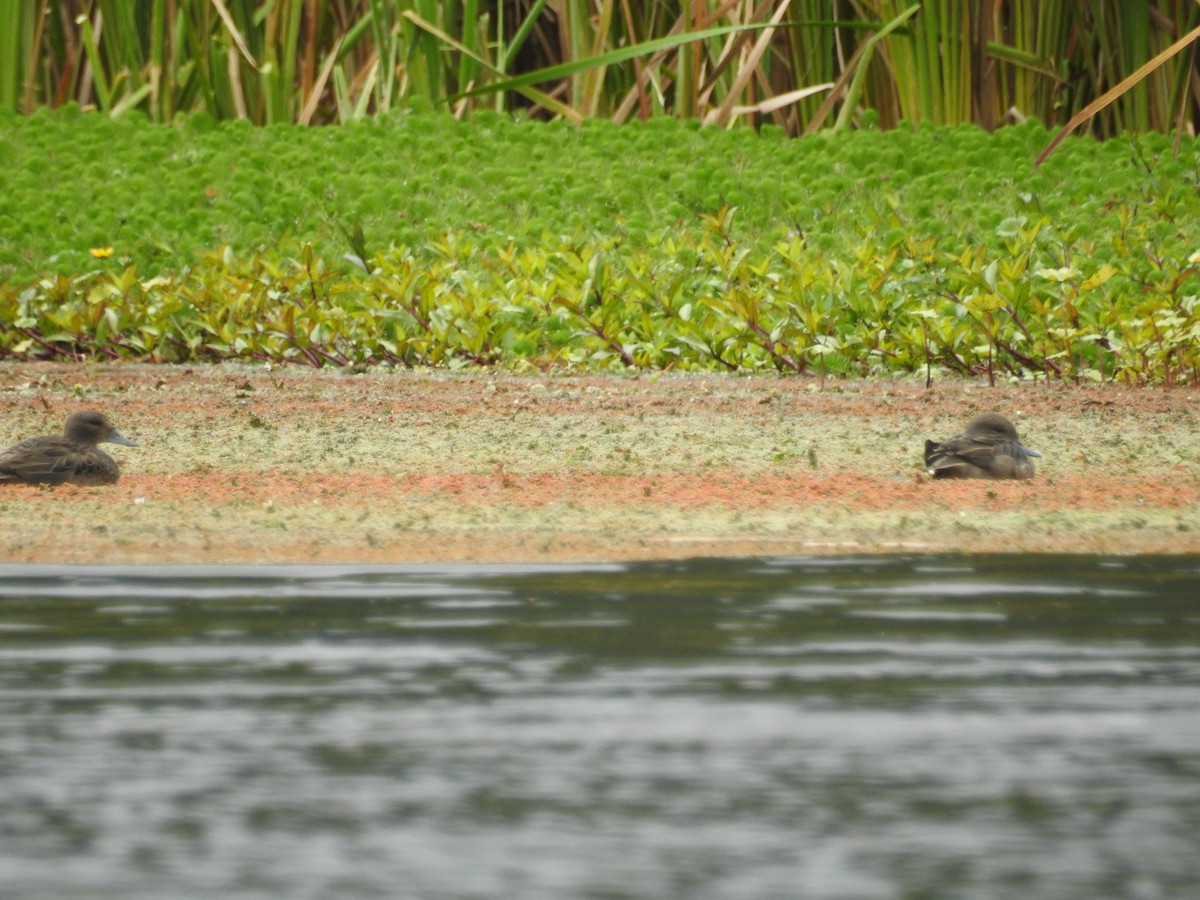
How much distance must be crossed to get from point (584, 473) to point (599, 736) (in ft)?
13.5

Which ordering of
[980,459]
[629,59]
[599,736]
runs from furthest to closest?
[629,59], [980,459], [599,736]

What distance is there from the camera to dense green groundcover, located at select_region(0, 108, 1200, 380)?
1245 cm

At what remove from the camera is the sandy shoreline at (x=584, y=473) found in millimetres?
6473

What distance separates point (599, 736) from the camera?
12.6 ft

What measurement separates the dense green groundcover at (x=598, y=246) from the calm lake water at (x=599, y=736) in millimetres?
6548

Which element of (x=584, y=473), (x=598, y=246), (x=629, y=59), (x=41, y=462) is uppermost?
(x=629, y=59)

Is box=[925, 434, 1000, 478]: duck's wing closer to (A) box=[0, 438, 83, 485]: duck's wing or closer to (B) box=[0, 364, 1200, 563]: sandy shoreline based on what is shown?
(B) box=[0, 364, 1200, 563]: sandy shoreline

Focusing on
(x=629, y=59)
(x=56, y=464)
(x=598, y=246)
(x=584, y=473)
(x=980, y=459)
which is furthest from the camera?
(x=629, y=59)

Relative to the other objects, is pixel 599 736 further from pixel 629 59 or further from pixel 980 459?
pixel 629 59

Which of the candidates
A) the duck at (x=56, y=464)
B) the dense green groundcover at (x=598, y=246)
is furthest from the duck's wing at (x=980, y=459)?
the dense green groundcover at (x=598, y=246)

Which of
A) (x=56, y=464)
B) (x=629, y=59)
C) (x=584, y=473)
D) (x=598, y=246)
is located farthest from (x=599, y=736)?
(x=629, y=59)

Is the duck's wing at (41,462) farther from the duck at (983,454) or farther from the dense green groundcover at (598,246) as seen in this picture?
the dense green groundcover at (598,246)

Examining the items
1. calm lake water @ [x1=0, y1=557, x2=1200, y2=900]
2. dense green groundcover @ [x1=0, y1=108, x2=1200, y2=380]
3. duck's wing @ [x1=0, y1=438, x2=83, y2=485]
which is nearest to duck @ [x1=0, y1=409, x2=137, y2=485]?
duck's wing @ [x1=0, y1=438, x2=83, y2=485]

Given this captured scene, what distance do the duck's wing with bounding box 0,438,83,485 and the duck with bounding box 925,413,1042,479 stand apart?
9.04 ft
